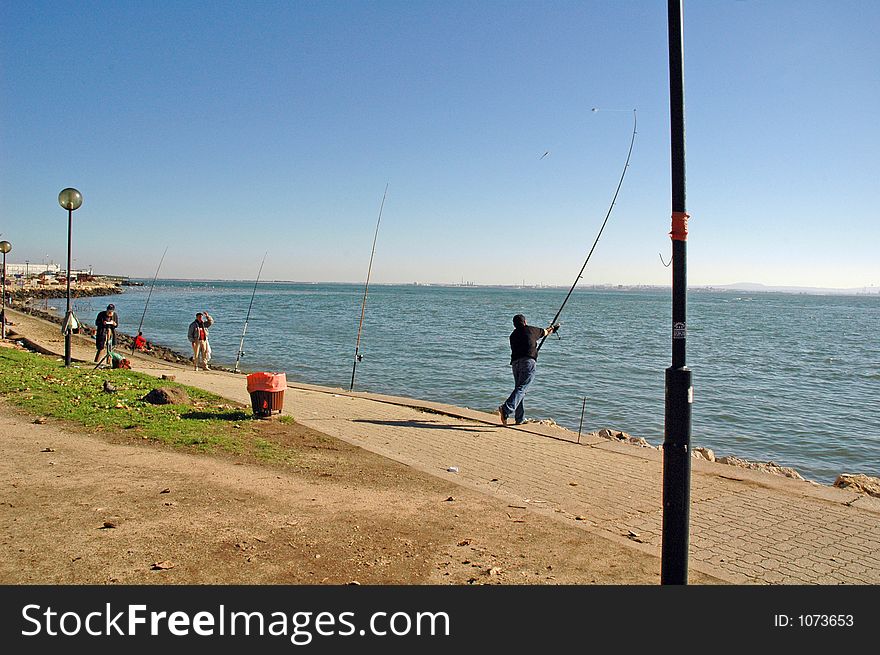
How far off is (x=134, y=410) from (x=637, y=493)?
7.10 metres

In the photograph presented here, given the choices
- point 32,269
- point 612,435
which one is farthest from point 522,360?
point 32,269

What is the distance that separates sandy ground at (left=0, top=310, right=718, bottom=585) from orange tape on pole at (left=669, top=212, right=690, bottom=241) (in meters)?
2.32

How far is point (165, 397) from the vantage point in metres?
10.4

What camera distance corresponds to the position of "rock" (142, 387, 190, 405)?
10.4 meters

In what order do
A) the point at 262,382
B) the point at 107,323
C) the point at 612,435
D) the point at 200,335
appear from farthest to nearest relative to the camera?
the point at 200,335 < the point at 107,323 < the point at 612,435 < the point at 262,382

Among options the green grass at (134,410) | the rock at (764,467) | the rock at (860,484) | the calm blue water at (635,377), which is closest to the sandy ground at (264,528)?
the green grass at (134,410)

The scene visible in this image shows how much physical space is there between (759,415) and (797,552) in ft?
43.9

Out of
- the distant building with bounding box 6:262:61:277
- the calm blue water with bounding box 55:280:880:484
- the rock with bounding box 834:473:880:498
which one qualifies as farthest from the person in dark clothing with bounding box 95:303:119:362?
the distant building with bounding box 6:262:61:277

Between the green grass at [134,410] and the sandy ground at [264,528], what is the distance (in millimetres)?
704

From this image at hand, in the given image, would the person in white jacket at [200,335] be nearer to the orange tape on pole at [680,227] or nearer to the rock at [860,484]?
the rock at [860,484]

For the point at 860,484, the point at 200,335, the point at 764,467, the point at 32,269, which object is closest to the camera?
the point at 860,484

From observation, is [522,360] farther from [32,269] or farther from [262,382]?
[32,269]

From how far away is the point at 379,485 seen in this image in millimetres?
6742

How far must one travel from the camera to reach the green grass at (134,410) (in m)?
8.22
